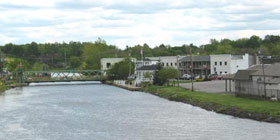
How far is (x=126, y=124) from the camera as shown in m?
49.9

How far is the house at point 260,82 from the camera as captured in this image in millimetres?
55250

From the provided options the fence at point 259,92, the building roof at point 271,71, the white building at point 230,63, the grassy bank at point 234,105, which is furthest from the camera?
the white building at point 230,63

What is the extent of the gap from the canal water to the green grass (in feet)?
6.11

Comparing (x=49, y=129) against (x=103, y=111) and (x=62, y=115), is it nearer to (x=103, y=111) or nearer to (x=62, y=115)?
(x=62, y=115)

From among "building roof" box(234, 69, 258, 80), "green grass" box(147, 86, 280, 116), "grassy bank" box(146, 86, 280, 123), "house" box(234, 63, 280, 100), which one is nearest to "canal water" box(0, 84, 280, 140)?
"grassy bank" box(146, 86, 280, 123)

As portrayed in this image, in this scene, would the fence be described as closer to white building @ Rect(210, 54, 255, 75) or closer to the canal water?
the canal water

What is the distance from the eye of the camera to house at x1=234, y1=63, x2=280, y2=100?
55.2 m

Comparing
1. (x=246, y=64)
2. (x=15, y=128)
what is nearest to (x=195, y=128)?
(x=15, y=128)

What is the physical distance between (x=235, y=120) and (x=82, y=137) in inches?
566

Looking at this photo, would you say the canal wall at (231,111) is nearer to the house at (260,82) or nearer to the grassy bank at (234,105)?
the grassy bank at (234,105)

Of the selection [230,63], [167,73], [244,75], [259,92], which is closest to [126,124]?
[259,92]

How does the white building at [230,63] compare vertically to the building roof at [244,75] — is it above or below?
above

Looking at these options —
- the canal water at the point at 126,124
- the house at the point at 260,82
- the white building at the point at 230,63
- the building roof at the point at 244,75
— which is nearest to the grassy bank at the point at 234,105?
the canal water at the point at 126,124

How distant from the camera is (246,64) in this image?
121562 mm
